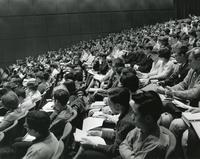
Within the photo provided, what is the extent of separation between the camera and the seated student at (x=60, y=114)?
3.20 m

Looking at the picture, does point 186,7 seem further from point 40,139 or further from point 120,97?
point 40,139

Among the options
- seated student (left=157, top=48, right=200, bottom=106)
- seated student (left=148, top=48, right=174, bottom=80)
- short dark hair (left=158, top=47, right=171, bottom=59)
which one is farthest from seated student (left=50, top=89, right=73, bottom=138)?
short dark hair (left=158, top=47, right=171, bottom=59)

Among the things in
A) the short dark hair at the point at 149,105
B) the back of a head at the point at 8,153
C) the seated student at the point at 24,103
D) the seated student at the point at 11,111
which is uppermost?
the short dark hair at the point at 149,105

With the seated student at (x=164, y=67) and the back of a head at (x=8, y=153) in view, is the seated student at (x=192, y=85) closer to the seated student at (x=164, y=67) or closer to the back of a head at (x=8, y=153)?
the seated student at (x=164, y=67)

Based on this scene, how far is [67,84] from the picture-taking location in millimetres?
4141

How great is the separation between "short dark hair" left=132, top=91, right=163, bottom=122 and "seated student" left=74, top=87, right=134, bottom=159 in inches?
14.8

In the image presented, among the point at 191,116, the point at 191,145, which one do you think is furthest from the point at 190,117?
the point at 191,145

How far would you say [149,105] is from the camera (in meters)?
2.16

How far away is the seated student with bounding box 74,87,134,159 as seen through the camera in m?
2.51

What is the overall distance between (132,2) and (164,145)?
1627 cm

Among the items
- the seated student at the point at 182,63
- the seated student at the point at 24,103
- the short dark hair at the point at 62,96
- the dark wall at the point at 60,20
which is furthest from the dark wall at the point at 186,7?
the short dark hair at the point at 62,96

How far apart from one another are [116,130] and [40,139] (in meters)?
0.56

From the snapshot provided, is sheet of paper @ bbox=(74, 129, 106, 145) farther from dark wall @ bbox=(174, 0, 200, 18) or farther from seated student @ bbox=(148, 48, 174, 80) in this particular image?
dark wall @ bbox=(174, 0, 200, 18)

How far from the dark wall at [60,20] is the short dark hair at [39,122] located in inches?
557
